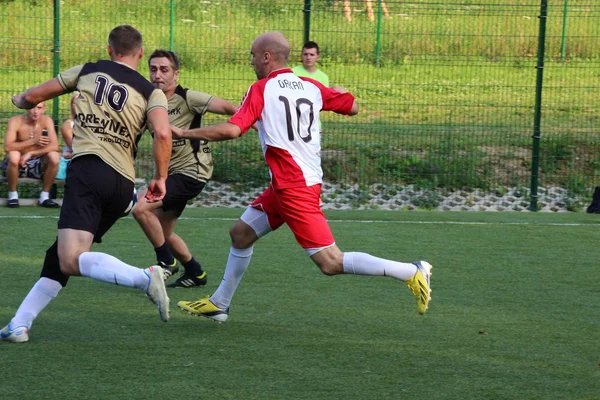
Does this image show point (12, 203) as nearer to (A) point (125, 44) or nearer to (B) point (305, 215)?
(A) point (125, 44)

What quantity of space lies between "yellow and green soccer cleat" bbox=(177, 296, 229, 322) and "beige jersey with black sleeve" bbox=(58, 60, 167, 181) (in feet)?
3.64

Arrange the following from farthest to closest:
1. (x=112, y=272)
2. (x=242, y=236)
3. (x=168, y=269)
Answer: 1. (x=168, y=269)
2. (x=242, y=236)
3. (x=112, y=272)

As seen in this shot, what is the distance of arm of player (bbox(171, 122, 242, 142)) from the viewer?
5148mm

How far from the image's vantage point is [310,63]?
11.0 meters

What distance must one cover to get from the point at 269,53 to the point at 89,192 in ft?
4.11

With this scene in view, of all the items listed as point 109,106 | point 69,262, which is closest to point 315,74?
point 109,106

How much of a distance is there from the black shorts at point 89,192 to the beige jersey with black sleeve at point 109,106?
48 millimetres

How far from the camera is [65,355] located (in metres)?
5.00

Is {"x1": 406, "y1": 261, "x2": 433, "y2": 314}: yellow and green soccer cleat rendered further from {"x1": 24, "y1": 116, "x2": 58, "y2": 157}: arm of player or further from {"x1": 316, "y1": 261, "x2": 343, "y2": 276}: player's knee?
{"x1": 24, "y1": 116, "x2": 58, "y2": 157}: arm of player

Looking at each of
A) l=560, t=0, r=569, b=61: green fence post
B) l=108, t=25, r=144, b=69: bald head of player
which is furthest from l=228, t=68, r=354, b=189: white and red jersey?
l=560, t=0, r=569, b=61: green fence post

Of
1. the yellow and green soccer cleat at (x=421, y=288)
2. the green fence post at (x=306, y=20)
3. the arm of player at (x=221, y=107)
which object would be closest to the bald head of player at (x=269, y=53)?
the arm of player at (x=221, y=107)

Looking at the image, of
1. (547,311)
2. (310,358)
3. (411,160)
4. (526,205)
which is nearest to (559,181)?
(526,205)

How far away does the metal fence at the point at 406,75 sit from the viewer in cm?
1165

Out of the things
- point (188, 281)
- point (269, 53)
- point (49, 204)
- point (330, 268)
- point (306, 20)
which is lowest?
point (49, 204)
